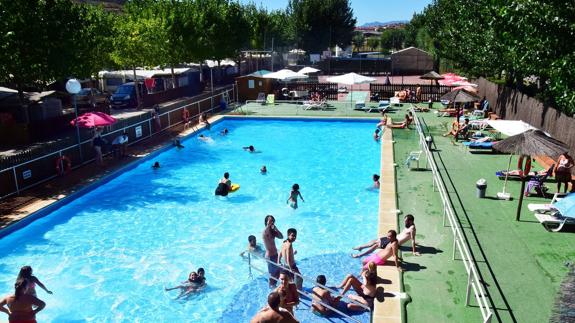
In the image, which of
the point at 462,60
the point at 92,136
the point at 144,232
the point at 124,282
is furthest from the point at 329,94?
the point at 124,282

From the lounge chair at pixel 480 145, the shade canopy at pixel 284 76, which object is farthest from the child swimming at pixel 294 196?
the shade canopy at pixel 284 76

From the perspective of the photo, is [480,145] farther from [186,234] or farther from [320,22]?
[320,22]

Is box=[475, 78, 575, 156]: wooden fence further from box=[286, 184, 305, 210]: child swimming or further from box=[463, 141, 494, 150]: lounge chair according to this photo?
box=[286, 184, 305, 210]: child swimming

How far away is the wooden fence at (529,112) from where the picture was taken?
1618 centimetres

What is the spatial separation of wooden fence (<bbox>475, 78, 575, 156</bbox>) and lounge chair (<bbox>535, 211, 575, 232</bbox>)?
5261 mm

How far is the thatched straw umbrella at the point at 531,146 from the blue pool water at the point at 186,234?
4.22 m

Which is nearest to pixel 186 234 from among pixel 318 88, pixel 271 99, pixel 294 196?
pixel 294 196

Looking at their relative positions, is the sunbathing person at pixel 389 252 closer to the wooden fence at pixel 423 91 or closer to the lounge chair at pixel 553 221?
the lounge chair at pixel 553 221

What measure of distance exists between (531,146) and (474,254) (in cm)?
311

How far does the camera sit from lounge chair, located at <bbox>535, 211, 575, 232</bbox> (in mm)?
10820

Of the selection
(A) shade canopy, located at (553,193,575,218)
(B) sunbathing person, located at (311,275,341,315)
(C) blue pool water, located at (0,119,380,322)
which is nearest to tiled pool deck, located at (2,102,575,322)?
(A) shade canopy, located at (553,193,575,218)

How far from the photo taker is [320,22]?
6688 centimetres

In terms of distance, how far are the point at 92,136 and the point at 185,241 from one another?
7.96 meters

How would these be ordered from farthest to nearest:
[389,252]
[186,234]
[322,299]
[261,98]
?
[261,98]
[186,234]
[389,252]
[322,299]
